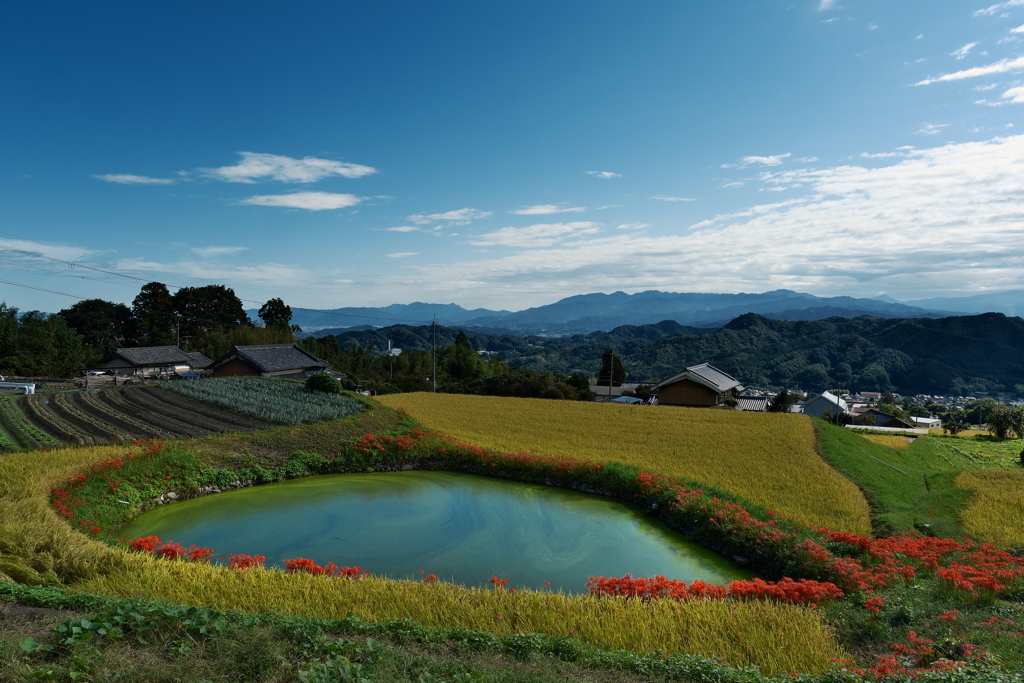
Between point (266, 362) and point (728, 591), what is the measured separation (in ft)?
112

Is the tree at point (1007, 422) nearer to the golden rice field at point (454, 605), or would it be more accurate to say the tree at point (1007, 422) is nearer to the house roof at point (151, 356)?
the golden rice field at point (454, 605)

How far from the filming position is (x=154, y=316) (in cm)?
6378

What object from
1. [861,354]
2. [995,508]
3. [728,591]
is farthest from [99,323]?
[861,354]

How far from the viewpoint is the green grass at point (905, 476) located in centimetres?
1190

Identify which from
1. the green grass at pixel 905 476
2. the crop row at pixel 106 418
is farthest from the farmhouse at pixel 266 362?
the green grass at pixel 905 476

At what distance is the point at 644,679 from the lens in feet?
16.4

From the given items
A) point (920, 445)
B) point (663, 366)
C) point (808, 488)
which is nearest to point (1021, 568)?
point (808, 488)

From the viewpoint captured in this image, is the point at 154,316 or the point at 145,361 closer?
the point at 145,361

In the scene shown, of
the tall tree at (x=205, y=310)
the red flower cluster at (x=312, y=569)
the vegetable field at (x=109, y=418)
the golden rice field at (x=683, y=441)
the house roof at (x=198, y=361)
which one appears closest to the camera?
the red flower cluster at (x=312, y=569)

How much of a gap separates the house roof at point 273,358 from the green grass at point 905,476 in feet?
106

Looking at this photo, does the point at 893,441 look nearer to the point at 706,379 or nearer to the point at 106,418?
the point at 706,379

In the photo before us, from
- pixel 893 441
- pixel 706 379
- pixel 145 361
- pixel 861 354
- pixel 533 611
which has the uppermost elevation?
pixel 145 361

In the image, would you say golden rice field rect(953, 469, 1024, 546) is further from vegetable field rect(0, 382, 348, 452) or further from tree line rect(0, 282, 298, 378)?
tree line rect(0, 282, 298, 378)

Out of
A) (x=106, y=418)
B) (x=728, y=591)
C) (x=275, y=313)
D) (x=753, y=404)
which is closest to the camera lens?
(x=728, y=591)
